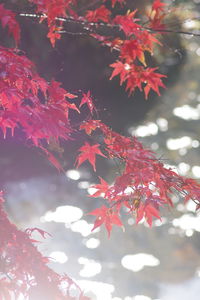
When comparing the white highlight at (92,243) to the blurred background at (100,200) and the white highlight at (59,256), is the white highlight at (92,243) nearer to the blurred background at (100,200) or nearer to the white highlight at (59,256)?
the blurred background at (100,200)

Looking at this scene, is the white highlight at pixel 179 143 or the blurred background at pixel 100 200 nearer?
the blurred background at pixel 100 200

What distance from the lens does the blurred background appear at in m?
7.70

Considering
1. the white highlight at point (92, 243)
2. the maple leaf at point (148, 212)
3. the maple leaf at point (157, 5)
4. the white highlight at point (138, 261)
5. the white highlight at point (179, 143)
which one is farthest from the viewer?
the white highlight at point (179, 143)

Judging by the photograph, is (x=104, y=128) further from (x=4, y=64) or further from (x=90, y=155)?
(x=4, y=64)

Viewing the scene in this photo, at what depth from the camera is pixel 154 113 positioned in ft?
33.4

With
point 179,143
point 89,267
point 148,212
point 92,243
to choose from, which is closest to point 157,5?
point 148,212

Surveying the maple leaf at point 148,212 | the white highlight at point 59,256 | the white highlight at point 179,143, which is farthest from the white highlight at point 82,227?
the maple leaf at point 148,212

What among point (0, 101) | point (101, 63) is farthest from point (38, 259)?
point (101, 63)

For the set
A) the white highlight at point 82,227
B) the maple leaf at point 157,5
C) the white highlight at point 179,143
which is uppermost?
the maple leaf at point 157,5

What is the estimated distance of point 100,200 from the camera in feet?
28.0

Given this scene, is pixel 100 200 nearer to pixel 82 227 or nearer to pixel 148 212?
pixel 82 227

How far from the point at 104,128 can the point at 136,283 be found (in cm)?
556

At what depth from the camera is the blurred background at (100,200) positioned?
770cm

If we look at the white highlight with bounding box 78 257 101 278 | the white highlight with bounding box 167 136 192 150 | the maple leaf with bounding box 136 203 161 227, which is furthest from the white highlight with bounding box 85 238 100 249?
the maple leaf with bounding box 136 203 161 227
